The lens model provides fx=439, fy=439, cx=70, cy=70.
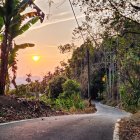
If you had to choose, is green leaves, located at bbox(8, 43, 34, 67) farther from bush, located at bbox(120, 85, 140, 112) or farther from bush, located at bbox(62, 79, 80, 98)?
bush, located at bbox(62, 79, 80, 98)

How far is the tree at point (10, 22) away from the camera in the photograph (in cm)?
2430

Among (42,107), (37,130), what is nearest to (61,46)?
(42,107)

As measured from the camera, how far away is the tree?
2430cm

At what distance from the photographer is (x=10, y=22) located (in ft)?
81.4

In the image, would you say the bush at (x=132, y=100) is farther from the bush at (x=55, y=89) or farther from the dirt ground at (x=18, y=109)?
the dirt ground at (x=18, y=109)

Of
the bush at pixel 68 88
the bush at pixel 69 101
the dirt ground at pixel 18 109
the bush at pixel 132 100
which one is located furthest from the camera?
the bush at pixel 68 88

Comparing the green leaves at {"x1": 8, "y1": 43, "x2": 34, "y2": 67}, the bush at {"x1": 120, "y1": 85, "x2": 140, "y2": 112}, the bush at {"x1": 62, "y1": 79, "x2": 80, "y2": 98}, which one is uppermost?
the green leaves at {"x1": 8, "y1": 43, "x2": 34, "y2": 67}

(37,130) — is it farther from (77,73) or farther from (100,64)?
(77,73)

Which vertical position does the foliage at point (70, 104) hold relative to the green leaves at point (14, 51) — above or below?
below

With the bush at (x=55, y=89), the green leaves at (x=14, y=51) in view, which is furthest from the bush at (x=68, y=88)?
the green leaves at (x=14, y=51)

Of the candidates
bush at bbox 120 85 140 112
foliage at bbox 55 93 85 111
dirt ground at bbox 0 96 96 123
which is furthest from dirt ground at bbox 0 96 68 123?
bush at bbox 120 85 140 112

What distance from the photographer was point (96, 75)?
94.9 metres

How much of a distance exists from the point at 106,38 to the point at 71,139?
377 inches

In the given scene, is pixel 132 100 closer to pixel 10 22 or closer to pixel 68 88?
pixel 68 88
